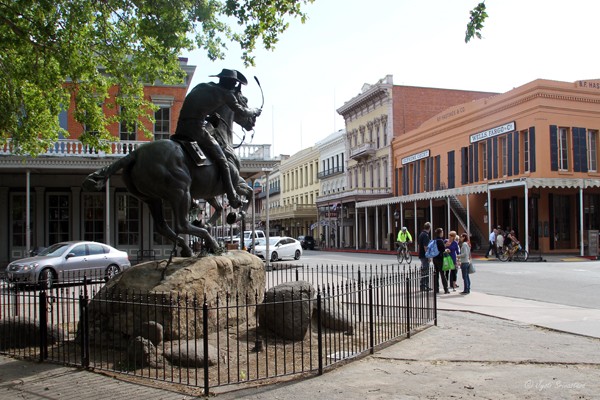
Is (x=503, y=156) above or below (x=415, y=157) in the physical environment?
below

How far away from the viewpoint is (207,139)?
29.8ft

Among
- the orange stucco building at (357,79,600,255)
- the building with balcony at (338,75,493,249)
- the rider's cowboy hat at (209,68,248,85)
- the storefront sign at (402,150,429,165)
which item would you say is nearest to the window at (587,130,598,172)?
the orange stucco building at (357,79,600,255)

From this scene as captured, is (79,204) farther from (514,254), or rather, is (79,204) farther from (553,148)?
(553,148)

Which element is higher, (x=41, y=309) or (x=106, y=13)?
(x=106, y=13)

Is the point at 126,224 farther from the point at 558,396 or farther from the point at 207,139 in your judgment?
the point at 558,396

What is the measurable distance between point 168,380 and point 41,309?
240cm

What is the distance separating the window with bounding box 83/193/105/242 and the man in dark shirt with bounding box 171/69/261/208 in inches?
801

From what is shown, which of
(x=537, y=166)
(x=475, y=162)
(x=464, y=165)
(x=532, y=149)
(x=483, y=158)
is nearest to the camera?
(x=537, y=166)

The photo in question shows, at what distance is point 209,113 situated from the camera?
9.41 meters

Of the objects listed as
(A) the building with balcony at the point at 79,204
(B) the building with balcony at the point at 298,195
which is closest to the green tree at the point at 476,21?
(A) the building with balcony at the point at 79,204

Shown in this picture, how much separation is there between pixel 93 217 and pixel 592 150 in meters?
28.3

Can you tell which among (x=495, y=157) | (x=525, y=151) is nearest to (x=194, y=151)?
(x=525, y=151)

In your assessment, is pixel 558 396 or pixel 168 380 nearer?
pixel 558 396

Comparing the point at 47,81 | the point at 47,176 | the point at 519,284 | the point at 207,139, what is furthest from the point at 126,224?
the point at 207,139
